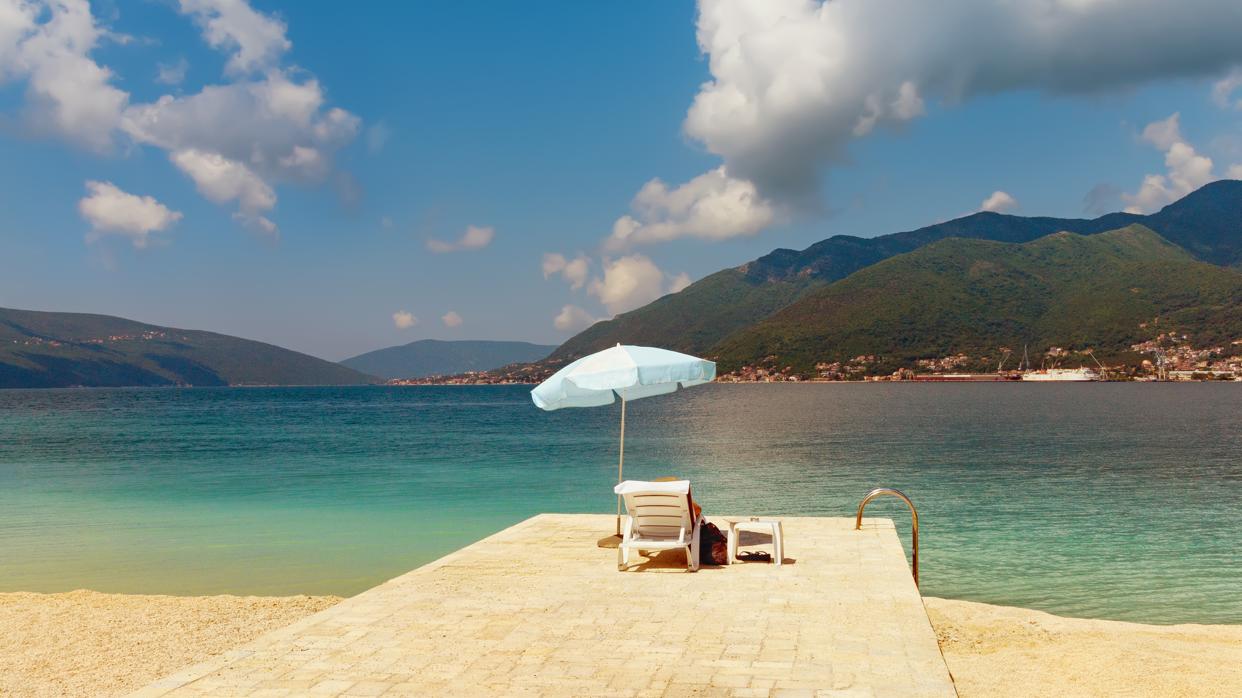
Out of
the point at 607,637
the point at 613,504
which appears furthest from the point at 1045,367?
the point at 607,637

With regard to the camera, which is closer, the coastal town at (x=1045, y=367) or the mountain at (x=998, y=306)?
the coastal town at (x=1045, y=367)

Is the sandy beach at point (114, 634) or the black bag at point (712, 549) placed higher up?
the black bag at point (712, 549)

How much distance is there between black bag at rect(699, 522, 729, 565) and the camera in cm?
957

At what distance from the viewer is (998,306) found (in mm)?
169625

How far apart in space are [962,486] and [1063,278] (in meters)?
177

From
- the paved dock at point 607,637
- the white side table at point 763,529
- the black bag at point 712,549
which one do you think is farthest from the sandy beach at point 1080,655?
the black bag at point 712,549

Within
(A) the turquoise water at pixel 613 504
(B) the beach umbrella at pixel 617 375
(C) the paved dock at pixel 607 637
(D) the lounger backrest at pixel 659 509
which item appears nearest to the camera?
(C) the paved dock at pixel 607 637

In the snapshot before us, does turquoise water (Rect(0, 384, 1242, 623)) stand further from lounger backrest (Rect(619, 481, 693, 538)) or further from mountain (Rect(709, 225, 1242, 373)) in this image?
mountain (Rect(709, 225, 1242, 373))

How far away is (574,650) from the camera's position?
20.2 ft

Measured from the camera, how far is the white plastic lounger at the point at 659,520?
925 cm

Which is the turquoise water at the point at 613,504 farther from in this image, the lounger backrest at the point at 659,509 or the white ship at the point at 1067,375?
the white ship at the point at 1067,375

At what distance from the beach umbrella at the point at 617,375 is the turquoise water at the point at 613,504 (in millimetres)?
2596

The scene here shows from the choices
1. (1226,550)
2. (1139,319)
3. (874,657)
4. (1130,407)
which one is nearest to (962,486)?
(1226,550)

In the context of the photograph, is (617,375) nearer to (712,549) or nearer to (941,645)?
(712,549)
